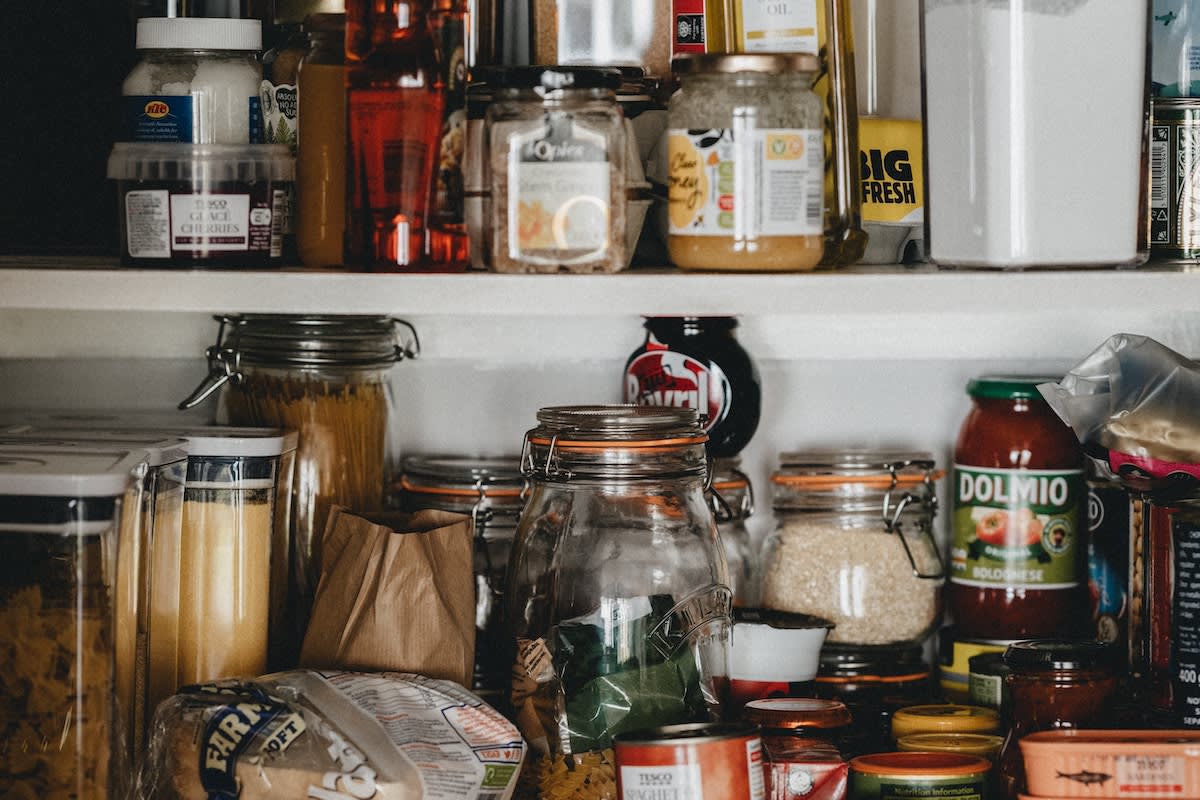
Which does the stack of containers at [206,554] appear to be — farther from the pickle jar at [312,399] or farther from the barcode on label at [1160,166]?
the barcode on label at [1160,166]

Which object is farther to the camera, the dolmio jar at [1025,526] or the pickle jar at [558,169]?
the dolmio jar at [1025,526]

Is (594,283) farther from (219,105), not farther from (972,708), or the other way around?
(972,708)

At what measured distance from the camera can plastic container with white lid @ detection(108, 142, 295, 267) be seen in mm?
1067

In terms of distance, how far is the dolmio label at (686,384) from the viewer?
1.25m

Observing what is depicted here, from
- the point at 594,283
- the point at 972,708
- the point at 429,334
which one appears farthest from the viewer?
the point at 429,334

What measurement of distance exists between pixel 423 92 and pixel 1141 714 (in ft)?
2.44

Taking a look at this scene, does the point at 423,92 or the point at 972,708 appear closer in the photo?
the point at 423,92

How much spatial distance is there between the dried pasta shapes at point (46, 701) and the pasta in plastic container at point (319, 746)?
51mm

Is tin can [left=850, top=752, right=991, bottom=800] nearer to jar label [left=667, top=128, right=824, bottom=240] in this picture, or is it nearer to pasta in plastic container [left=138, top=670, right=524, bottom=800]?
pasta in plastic container [left=138, top=670, right=524, bottom=800]

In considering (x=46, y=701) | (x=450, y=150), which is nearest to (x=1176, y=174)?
(x=450, y=150)

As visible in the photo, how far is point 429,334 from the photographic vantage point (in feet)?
4.56

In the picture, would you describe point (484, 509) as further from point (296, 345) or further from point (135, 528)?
point (135, 528)

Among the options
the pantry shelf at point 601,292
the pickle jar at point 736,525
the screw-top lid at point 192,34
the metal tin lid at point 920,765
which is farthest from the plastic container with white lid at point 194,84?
the metal tin lid at point 920,765

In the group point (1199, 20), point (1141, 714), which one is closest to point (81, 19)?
point (1199, 20)
